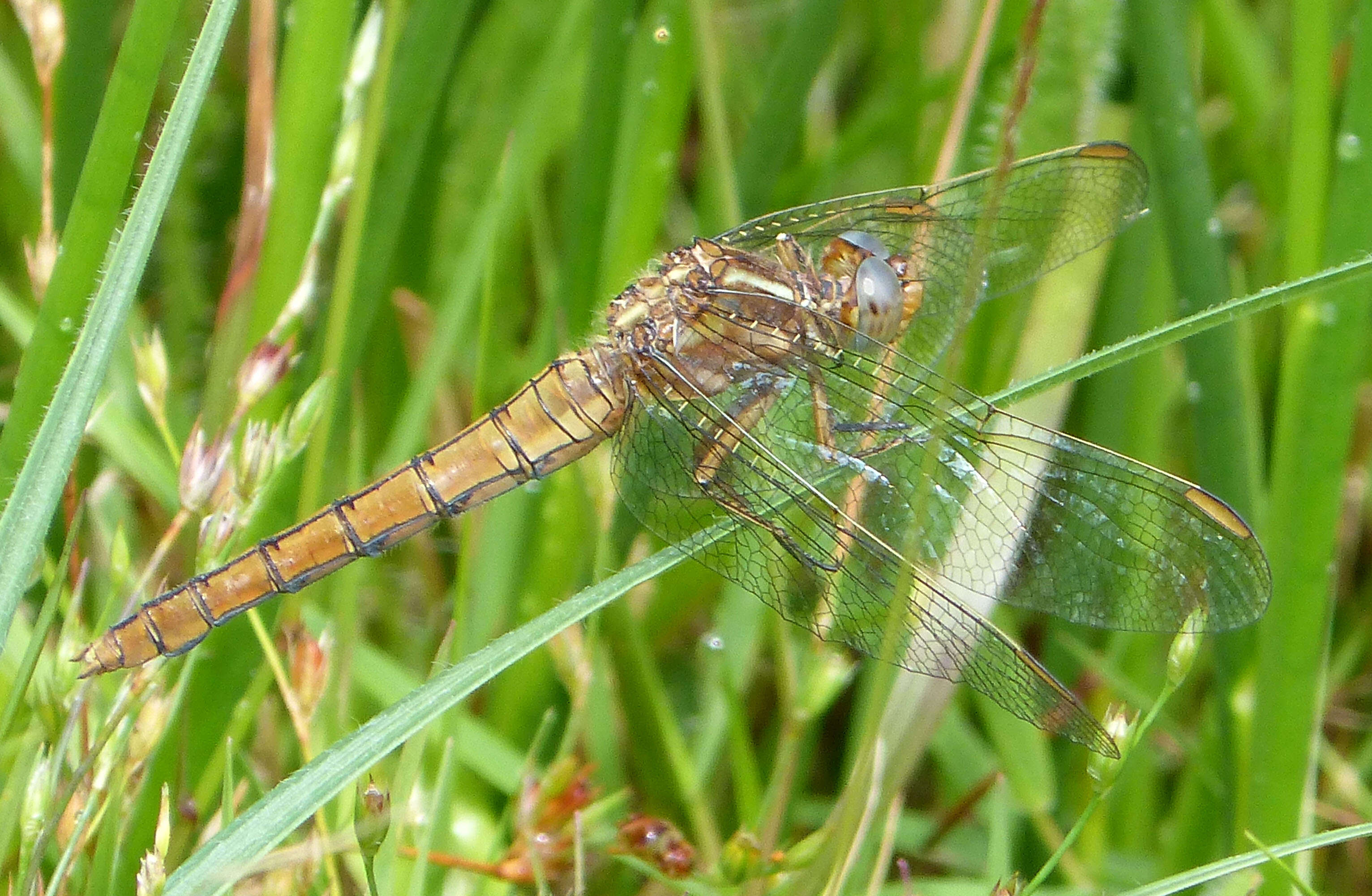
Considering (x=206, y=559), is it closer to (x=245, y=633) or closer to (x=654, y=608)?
(x=245, y=633)

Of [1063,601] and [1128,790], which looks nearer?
[1063,601]

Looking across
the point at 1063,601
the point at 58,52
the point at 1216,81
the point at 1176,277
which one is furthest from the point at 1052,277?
the point at 58,52

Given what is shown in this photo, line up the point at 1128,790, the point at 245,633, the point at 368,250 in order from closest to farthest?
the point at 245,633 < the point at 368,250 < the point at 1128,790

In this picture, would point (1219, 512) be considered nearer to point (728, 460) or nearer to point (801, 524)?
point (801, 524)

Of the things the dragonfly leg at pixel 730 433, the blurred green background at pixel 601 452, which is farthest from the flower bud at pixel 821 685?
the dragonfly leg at pixel 730 433

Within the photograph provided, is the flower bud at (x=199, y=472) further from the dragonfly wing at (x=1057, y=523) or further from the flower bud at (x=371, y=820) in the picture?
the dragonfly wing at (x=1057, y=523)

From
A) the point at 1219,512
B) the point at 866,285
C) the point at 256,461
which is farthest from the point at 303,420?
the point at 1219,512

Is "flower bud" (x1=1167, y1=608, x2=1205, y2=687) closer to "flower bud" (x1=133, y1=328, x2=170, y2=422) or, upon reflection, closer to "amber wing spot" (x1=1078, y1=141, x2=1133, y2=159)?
"amber wing spot" (x1=1078, y1=141, x2=1133, y2=159)

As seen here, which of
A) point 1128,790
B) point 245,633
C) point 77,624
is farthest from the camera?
point 1128,790
